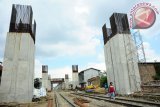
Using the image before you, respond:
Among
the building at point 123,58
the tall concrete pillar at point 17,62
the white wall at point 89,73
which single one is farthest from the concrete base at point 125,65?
the white wall at point 89,73

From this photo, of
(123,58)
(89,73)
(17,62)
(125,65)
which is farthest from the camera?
(89,73)

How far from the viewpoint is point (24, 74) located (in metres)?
16.2

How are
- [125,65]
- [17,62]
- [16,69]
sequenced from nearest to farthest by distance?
1. [16,69]
2. [17,62]
3. [125,65]

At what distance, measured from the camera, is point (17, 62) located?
1628 centimetres

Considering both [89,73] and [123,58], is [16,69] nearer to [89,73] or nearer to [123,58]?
[123,58]

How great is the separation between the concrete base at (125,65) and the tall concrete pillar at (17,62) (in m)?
11.1

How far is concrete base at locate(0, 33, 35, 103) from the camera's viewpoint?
15.4 m

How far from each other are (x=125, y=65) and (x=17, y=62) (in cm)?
1265

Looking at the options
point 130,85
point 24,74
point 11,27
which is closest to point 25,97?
point 24,74

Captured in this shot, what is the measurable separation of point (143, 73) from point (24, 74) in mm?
17869

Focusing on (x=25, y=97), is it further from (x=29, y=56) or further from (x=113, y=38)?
(x=113, y=38)

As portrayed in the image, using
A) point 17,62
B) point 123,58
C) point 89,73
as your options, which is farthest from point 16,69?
point 89,73

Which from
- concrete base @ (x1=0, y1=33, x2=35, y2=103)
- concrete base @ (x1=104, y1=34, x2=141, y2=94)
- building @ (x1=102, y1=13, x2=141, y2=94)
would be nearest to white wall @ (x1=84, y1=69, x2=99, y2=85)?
building @ (x1=102, y1=13, x2=141, y2=94)

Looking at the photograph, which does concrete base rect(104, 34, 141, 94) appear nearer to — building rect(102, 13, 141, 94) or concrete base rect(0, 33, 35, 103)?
building rect(102, 13, 141, 94)
